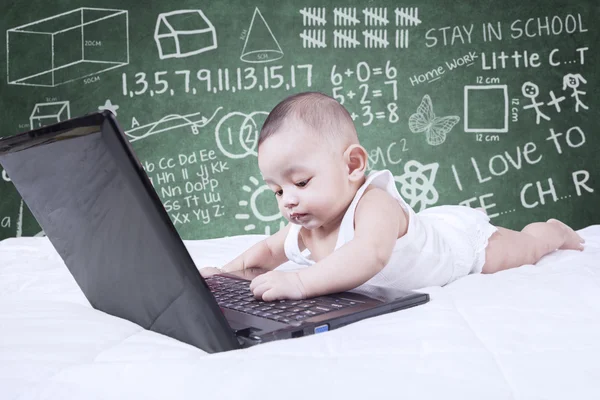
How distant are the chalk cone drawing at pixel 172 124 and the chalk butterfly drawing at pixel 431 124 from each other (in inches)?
37.3

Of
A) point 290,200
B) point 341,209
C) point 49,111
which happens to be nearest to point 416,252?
point 341,209

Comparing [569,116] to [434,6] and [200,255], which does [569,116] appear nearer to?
[434,6]

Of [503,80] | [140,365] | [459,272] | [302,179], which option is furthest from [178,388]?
[503,80]

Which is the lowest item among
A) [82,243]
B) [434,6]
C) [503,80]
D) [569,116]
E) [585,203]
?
[585,203]

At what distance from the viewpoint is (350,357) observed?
518mm

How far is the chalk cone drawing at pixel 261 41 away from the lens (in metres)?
2.58

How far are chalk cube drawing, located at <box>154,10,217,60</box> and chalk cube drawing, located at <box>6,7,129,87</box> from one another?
A: 0.17m

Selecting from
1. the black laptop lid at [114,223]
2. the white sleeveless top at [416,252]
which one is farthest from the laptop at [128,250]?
the white sleeveless top at [416,252]

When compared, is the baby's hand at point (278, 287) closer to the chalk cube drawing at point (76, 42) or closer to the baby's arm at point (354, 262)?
the baby's arm at point (354, 262)

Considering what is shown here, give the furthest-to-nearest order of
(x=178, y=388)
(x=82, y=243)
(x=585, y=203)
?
(x=585, y=203), (x=82, y=243), (x=178, y=388)

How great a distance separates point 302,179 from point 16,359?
1.96 feet

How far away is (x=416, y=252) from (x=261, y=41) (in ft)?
5.82

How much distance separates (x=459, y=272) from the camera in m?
1.18

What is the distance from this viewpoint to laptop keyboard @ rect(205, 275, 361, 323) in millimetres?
692
